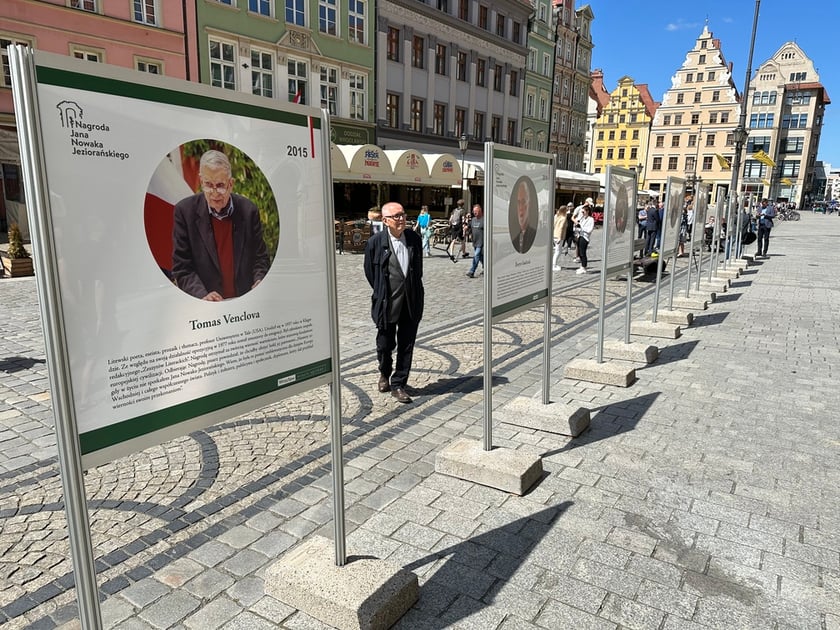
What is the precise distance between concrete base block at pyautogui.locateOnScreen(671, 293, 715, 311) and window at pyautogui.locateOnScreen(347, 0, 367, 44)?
22.7 m

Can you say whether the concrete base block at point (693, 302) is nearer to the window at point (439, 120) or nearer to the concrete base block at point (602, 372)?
the concrete base block at point (602, 372)

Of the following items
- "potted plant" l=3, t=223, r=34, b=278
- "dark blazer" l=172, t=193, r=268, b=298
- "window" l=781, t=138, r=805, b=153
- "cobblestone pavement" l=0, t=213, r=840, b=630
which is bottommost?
"cobblestone pavement" l=0, t=213, r=840, b=630

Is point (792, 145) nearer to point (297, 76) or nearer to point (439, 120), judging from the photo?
point (439, 120)

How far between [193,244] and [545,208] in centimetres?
315

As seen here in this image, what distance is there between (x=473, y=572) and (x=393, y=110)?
1223 inches

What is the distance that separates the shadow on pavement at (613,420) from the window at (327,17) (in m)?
26.3

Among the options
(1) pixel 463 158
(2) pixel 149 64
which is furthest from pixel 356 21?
(2) pixel 149 64

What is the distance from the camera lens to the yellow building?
84.6 meters

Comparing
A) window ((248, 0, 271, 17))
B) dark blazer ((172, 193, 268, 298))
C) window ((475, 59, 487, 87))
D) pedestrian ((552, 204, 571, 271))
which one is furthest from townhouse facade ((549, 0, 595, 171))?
dark blazer ((172, 193, 268, 298))

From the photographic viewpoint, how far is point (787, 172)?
327 feet

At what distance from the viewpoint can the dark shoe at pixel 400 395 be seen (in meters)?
5.68

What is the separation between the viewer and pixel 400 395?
5.71 m

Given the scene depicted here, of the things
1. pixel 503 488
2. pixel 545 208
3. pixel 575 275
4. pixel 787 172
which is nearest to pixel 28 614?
pixel 503 488

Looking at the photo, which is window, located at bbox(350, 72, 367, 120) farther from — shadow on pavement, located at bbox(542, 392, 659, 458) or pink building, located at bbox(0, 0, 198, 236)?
shadow on pavement, located at bbox(542, 392, 659, 458)
